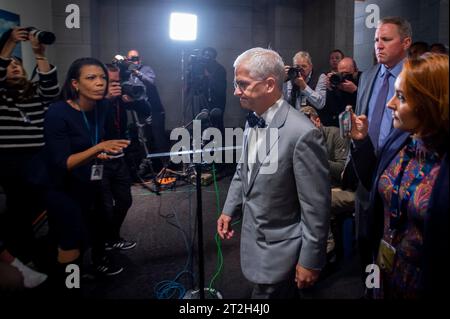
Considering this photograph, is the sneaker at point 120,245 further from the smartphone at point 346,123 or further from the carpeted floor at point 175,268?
the smartphone at point 346,123

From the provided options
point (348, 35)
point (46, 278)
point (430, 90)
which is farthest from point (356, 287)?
point (348, 35)

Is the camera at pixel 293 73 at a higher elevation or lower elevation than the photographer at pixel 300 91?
higher

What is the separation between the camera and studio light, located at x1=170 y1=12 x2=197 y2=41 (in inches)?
152

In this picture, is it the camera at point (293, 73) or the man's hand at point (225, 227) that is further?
the camera at point (293, 73)

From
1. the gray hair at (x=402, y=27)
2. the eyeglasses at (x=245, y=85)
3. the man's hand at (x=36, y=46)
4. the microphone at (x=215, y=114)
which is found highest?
the gray hair at (x=402, y=27)

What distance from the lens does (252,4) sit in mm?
5805

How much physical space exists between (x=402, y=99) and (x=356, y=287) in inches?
62.0

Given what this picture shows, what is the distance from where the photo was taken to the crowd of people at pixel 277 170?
100 cm

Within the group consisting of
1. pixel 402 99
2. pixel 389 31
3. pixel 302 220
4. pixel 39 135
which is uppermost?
pixel 389 31

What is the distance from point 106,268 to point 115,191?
0.52 meters

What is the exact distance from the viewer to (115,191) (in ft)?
8.18

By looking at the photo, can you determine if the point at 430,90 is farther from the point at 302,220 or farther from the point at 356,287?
the point at 356,287

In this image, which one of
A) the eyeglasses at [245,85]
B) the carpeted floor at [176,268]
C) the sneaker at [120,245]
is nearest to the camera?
the eyeglasses at [245,85]

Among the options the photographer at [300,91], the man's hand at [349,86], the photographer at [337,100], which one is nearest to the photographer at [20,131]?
the photographer at [300,91]
